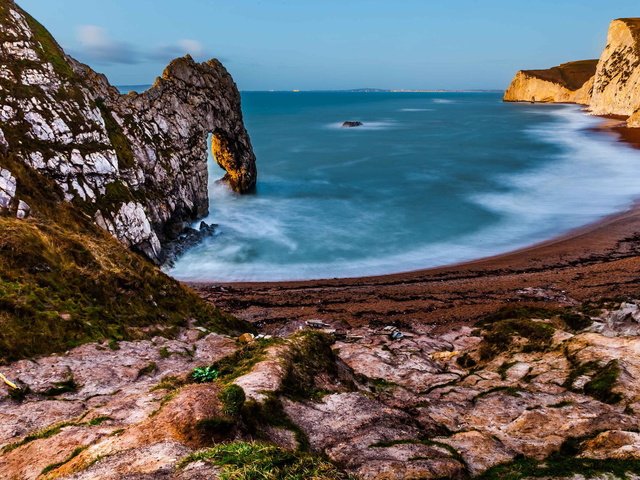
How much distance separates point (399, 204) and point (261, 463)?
53.3 meters

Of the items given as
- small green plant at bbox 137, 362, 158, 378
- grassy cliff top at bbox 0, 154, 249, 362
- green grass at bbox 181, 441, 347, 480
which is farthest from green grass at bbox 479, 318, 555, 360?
green grass at bbox 181, 441, 347, 480

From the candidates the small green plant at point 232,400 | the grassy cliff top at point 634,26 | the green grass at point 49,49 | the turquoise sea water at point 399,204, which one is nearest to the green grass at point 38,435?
the small green plant at point 232,400

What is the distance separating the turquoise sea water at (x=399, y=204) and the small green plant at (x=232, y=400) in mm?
27404

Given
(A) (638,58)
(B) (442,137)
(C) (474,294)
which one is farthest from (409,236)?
(A) (638,58)

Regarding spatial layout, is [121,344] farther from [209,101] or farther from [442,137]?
[442,137]

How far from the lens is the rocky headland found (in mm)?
7594

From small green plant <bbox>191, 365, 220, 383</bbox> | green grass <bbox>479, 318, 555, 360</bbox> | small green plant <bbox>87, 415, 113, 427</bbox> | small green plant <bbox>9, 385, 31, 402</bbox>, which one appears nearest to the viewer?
small green plant <bbox>87, 415, 113, 427</bbox>

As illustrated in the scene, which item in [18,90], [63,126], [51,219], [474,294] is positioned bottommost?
[474,294]

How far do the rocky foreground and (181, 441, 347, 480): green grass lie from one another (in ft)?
0.09

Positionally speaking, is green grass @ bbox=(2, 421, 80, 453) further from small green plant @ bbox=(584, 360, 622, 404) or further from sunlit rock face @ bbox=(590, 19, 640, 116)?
sunlit rock face @ bbox=(590, 19, 640, 116)

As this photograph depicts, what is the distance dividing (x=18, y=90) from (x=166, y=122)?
1588 cm

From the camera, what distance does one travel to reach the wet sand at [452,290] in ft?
85.8

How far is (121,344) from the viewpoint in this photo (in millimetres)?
14266

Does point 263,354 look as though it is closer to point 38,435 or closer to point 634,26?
point 38,435
